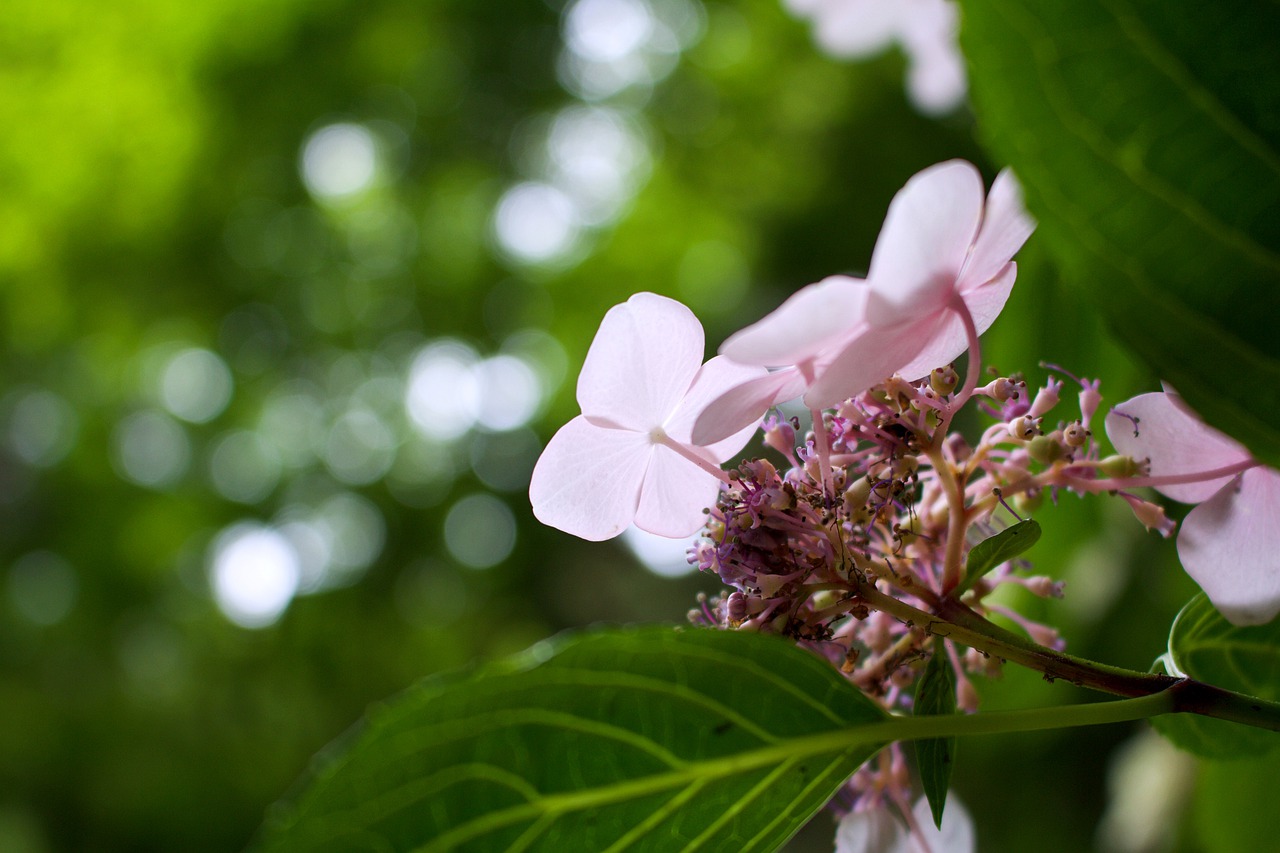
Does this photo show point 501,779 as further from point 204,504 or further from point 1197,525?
point 204,504

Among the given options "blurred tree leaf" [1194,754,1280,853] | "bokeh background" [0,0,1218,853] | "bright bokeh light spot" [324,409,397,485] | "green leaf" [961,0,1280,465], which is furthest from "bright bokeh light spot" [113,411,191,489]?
"green leaf" [961,0,1280,465]

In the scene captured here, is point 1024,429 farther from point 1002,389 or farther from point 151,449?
point 151,449

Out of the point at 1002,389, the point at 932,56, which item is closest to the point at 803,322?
the point at 1002,389

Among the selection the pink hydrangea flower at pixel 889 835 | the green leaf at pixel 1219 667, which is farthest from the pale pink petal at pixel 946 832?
the green leaf at pixel 1219 667

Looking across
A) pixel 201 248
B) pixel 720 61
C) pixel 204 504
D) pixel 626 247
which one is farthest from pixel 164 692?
pixel 720 61

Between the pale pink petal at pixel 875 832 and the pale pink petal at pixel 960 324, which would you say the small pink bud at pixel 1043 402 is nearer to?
the pale pink petal at pixel 960 324

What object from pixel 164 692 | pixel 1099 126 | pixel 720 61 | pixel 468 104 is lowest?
pixel 164 692
